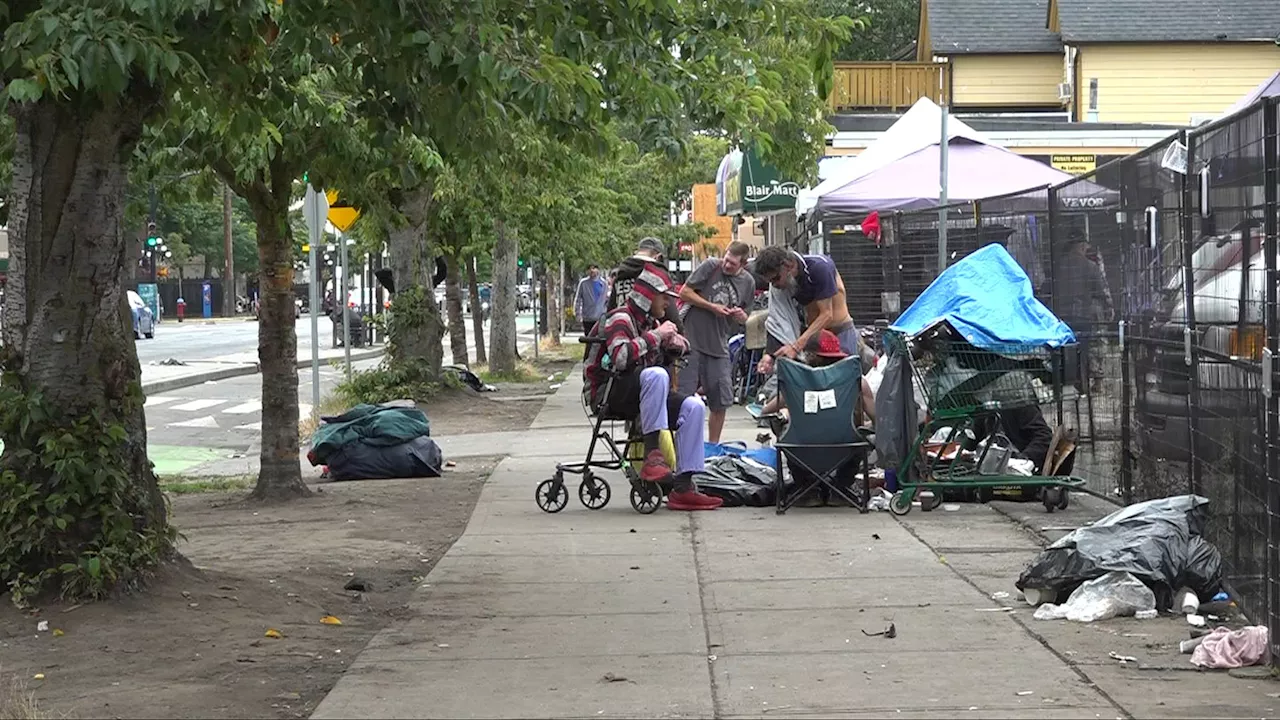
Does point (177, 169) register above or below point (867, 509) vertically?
above

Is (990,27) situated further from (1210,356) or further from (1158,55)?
(1210,356)

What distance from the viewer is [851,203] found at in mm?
17016

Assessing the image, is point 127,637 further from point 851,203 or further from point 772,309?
point 851,203

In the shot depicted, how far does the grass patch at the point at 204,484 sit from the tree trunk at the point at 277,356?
4.89 feet

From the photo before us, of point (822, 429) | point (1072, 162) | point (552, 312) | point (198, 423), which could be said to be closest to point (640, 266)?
point (822, 429)

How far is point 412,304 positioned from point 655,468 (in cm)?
1116

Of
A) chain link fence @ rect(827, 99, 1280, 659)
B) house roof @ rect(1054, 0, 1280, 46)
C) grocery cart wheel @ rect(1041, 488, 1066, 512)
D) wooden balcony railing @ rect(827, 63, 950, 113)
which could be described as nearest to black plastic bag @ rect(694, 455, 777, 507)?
grocery cart wheel @ rect(1041, 488, 1066, 512)

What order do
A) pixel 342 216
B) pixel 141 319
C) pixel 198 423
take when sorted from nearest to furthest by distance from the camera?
pixel 342 216 → pixel 198 423 → pixel 141 319

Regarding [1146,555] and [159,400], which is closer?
[1146,555]

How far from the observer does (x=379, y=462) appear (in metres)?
14.2

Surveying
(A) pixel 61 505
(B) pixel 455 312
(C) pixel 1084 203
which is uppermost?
(C) pixel 1084 203

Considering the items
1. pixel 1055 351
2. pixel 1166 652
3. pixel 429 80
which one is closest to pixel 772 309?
pixel 1055 351

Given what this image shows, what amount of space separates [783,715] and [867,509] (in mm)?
5376

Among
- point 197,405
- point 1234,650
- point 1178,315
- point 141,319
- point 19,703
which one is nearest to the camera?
point 19,703
